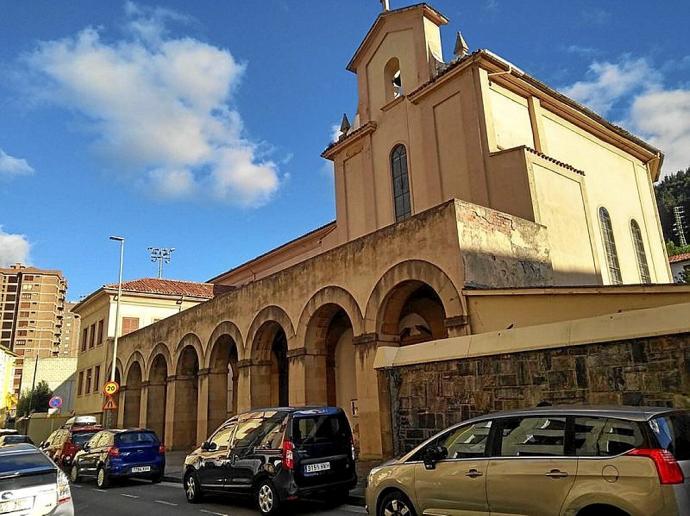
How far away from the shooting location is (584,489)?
518cm

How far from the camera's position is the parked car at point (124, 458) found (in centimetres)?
1457

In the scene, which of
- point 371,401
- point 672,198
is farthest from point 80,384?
point 672,198

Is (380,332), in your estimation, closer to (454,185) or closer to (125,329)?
(454,185)

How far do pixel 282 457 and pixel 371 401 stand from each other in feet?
17.3

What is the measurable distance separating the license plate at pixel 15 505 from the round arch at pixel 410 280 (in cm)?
869

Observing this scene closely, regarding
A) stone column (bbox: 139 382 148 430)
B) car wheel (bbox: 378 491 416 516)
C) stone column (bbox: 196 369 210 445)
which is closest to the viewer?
car wheel (bbox: 378 491 416 516)

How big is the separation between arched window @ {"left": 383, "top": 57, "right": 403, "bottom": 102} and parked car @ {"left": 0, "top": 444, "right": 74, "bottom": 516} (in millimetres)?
17572

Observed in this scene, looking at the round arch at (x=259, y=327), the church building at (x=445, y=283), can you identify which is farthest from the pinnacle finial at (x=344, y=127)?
the round arch at (x=259, y=327)

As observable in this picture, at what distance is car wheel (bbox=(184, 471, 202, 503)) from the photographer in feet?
36.8

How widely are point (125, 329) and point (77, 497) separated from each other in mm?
23033

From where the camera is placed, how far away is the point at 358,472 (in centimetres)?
1265

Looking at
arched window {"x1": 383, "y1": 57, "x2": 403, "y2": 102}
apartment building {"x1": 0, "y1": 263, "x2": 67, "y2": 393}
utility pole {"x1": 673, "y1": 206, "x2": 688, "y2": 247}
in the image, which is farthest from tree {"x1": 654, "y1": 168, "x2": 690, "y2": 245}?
apartment building {"x1": 0, "y1": 263, "x2": 67, "y2": 393}

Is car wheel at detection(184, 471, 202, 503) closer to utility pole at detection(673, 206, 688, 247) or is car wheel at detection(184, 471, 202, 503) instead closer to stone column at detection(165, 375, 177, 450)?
stone column at detection(165, 375, 177, 450)

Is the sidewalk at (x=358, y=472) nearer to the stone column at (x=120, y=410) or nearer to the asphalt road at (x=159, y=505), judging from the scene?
the asphalt road at (x=159, y=505)
